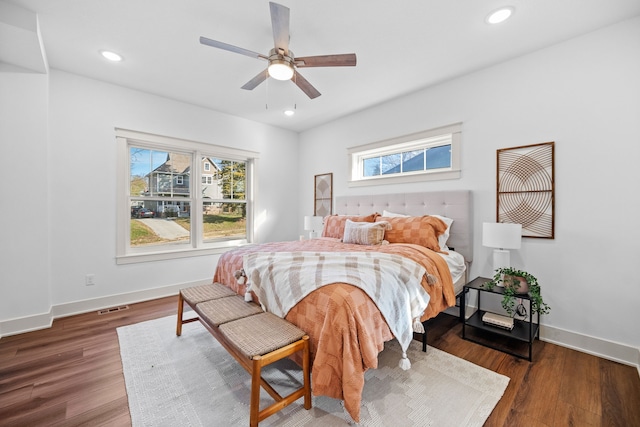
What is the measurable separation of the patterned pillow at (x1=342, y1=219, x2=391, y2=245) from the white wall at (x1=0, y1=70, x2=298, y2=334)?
7.79ft

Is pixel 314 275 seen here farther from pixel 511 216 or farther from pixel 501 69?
pixel 501 69

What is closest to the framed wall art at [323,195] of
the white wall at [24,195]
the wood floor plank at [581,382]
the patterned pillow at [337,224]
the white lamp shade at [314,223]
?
the white lamp shade at [314,223]

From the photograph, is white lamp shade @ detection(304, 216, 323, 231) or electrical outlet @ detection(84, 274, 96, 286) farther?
white lamp shade @ detection(304, 216, 323, 231)

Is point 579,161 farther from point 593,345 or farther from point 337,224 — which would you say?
point 337,224

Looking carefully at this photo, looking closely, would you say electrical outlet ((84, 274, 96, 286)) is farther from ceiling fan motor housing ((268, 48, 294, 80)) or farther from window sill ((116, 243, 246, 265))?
ceiling fan motor housing ((268, 48, 294, 80))

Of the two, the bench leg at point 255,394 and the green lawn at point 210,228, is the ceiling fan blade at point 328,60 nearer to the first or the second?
the bench leg at point 255,394

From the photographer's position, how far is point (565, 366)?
2086 millimetres

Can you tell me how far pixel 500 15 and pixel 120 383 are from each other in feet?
13.0

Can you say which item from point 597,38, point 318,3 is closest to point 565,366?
point 597,38

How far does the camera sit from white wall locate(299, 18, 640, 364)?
84.6 inches

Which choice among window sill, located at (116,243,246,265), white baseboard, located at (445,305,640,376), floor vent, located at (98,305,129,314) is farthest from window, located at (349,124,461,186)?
floor vent, located at (98,305,129,314)

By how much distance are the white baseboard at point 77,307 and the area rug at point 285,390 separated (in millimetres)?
1104

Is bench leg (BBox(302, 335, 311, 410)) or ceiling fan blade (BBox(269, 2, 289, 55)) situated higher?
ceiling fan blade (BBox(269, 2, 289, 55))

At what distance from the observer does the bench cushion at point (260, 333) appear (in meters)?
1.45
